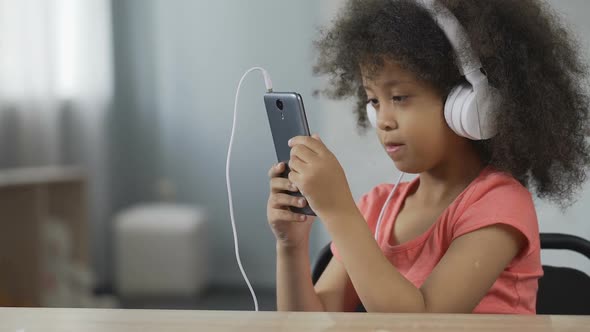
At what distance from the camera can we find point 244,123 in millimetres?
2471

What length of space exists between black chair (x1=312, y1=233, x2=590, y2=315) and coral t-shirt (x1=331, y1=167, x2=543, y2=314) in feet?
0.52

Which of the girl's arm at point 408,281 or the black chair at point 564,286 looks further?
the black chair at point 564,286

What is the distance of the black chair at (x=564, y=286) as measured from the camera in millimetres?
929

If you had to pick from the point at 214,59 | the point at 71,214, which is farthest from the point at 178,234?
the point at 214,59

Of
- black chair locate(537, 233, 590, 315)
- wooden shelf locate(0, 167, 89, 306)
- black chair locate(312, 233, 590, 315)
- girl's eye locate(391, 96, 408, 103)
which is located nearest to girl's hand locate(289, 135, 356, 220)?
girl's eye locate(391, 96, 408, 103)

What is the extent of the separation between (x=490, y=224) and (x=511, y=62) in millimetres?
164

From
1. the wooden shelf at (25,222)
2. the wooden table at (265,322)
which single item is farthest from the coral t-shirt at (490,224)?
the wooden shelf at (25,222)

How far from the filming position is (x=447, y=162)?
0.82 m

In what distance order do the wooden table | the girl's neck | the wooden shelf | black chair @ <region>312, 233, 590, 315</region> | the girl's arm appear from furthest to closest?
the wooden shelf < black chair @ <region>312, 233, 590, 315</region> < the girl's neck < the girl's arm < the wooden table

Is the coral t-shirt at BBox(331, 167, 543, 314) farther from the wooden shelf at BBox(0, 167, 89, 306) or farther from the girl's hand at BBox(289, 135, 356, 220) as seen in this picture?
the wooden shelf at BBox(0, 167, 89, 306)

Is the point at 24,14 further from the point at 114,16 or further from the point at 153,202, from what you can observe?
the point at 153,202

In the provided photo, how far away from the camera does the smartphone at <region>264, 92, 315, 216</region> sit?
71 centimetres

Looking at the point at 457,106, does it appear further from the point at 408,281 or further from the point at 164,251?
the point at 164,251

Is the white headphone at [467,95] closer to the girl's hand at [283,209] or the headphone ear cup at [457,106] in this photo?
the headphone ear cup at [457,106]
